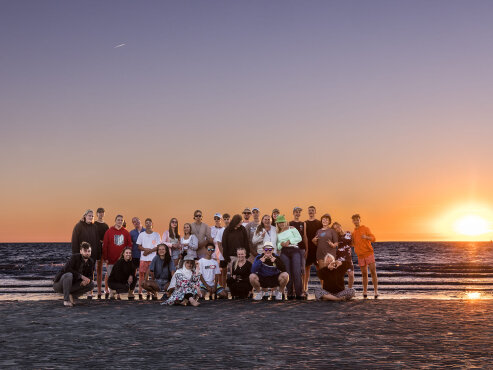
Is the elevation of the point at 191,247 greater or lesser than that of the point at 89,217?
lesser

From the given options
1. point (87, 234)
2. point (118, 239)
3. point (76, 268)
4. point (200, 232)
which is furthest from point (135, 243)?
point (76, 268)

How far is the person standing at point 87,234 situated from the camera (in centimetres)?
1251

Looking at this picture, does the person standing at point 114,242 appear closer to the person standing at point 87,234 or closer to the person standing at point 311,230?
the person standing at point 87,234

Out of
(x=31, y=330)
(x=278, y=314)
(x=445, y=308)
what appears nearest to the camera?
(x=31, y=330)

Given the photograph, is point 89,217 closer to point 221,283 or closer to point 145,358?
point 221,283

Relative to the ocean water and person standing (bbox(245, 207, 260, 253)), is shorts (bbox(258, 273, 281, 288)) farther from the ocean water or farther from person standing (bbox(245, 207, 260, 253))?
the ocean water

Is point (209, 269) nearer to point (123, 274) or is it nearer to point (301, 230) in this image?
point (123, 274)

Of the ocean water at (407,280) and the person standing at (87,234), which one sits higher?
the person standing at (87,234)

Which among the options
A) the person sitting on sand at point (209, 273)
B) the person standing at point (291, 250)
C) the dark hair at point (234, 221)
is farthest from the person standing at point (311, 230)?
the person sitting on sand at point (209, 273)

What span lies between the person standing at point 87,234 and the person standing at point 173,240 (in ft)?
5.83

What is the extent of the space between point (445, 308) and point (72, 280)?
27.8 feet

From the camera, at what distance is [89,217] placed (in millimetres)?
12633

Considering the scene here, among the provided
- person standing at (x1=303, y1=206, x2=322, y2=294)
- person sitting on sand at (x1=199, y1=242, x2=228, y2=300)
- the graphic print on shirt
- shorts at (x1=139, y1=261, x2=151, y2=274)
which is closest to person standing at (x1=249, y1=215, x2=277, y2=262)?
person standing at (x1=303, y1=206, x2=322, y2=294)

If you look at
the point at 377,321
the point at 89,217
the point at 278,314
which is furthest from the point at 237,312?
the point at 89,217
